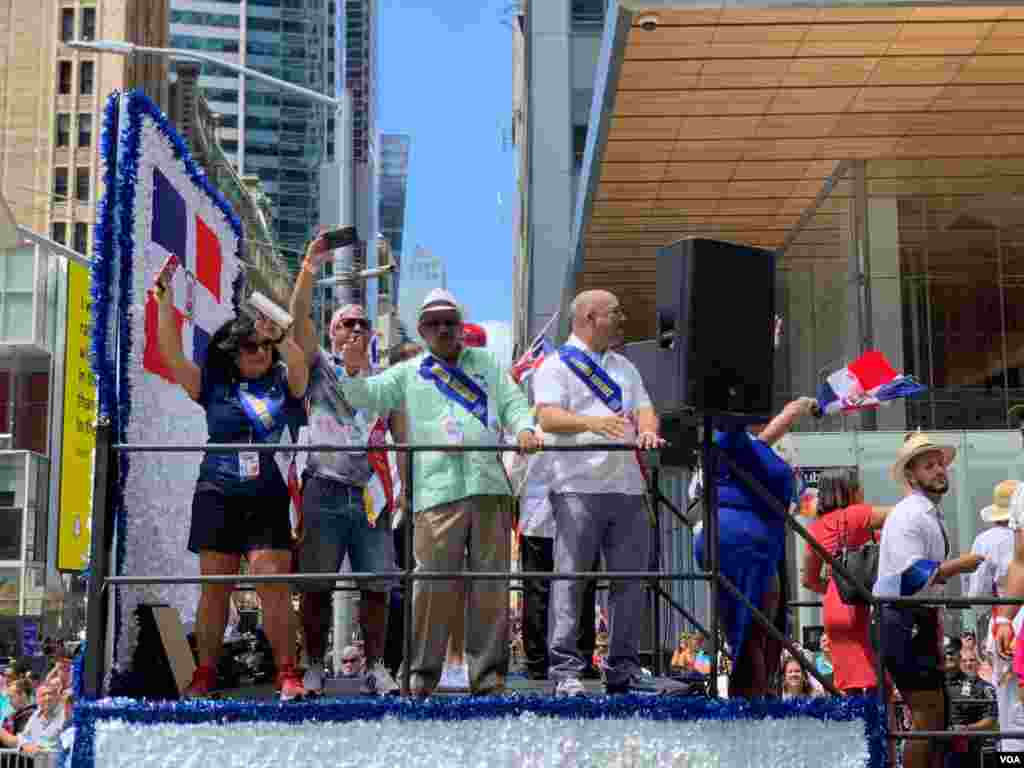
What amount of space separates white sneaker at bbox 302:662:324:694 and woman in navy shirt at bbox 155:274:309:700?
634mm

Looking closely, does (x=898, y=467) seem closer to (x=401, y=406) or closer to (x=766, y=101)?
(x=401, y=406)

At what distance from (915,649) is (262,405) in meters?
3.37

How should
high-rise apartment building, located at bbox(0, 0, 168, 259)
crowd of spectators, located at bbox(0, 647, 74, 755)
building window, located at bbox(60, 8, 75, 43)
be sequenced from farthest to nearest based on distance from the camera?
building window, located at bbox(60, 8, 75, 43)
high-rise apartment building, located at bbox(0, 0, 168, 259)
crowd of spectators, located at bbox(0, 647, 74, 755)

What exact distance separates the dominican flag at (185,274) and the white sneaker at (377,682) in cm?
175

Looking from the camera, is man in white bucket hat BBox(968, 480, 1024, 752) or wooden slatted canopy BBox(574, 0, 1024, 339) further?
wooden slatted canopy BBox(574, 0, 1024, 339)

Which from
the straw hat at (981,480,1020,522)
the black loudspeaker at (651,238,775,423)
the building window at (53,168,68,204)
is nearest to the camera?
the black loudspeaker at (651,238,775,423)

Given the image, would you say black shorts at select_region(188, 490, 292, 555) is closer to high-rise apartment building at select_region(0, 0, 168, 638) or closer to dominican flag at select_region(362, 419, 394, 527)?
dominican flag at select_region(362, 419, 394, 527)

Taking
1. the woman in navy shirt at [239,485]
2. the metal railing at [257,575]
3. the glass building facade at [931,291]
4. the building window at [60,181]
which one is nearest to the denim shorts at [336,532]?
the woman in navy shirt at [239,485]

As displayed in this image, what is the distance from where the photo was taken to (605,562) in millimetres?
6961

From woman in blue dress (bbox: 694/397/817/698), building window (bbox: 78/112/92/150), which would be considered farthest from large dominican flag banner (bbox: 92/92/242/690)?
building window (bbox: 78/112/92/150)

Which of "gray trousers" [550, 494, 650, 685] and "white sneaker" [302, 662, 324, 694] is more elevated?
"gray trousers" [550, 494, 650, 685]

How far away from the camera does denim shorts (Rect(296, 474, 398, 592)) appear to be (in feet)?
24.8

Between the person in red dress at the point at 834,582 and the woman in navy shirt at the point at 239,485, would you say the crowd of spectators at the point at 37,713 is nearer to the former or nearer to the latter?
the woman in navy shirt at the point at 239,485

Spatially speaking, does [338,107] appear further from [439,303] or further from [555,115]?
[555,115]
